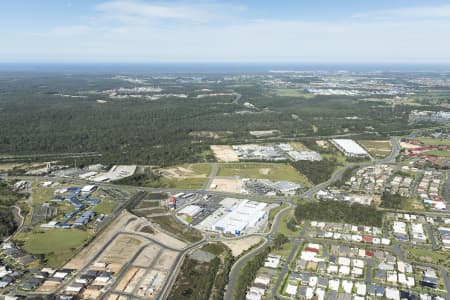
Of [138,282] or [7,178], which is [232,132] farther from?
[138,282]

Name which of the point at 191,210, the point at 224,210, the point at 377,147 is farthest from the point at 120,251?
the point at 377,147

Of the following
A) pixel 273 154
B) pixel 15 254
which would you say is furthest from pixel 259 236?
pixel 273 154

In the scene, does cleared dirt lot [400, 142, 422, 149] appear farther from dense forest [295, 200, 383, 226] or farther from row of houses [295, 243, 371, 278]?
row of houses [295, 243, 371, 278]

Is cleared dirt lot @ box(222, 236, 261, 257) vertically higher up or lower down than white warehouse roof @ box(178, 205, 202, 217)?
lower down

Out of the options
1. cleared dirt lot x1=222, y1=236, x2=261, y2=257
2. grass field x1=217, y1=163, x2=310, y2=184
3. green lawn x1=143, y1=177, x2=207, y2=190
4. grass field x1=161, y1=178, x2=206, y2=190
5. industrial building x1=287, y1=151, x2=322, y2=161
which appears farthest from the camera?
industrial building x1=287, y1=151, x2=322, y2=161

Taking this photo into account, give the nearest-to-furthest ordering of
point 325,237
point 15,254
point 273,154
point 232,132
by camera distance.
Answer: point 15,254 → point 325,237 → point 273,154 → point 232,132

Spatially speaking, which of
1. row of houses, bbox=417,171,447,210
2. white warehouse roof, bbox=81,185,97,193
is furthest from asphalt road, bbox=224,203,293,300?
white warehouse roof, bbox=81,185,97,193
